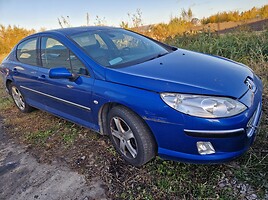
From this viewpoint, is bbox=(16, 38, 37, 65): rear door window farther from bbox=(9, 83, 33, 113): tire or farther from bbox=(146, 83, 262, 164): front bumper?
bbox=(146, 83, 262, 164): front bumper

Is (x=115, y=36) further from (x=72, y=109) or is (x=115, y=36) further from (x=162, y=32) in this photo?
(x=162, y=32)

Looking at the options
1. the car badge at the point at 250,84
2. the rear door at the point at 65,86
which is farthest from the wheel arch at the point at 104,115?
the car badge at the point at 250,84

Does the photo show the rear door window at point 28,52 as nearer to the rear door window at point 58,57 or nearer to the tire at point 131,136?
the rear door window at point 58,57

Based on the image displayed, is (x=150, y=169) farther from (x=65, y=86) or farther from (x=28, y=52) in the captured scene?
(x=28, y=52)

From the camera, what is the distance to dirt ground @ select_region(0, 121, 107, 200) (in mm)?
2232

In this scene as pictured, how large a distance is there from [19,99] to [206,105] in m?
3.66

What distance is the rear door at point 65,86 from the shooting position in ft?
8.48

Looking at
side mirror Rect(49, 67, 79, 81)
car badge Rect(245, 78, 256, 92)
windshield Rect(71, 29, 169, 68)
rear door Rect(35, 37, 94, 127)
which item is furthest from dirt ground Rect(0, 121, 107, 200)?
car badge Rect(245, 78, 256, 92)

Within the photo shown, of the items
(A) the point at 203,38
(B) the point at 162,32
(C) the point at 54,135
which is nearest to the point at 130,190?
(C) the point at 54,135

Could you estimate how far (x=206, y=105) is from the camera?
1.87m

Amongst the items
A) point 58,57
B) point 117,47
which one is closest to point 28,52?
point 58,57

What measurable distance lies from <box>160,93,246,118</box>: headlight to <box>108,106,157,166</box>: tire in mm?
417

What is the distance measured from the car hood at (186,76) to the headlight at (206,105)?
0.06 m

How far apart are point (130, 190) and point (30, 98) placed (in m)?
2.52
